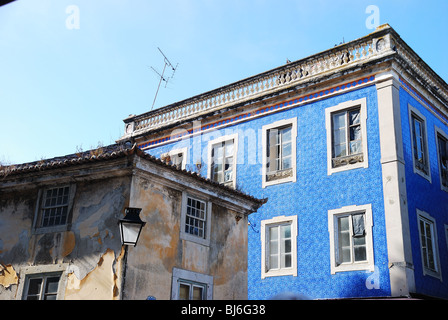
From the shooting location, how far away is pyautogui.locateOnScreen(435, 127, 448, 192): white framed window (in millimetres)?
17094

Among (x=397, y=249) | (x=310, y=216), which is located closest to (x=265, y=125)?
(x=310, y=216)

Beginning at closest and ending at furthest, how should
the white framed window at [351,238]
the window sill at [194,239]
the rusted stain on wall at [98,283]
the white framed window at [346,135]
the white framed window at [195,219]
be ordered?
the rusted stain on wall at [98,283] < the window sill at [194,239] < the white framed window at [195,219] < the white framed window at [351,238] < the white framed window at [346,135]

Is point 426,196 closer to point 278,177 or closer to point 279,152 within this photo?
point 278,177

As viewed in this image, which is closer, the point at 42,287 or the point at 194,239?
the point at 42,287

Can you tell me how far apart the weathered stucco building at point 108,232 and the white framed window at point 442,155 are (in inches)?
331

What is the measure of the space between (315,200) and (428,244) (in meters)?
3.45

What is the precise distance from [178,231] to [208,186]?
4.39 feet

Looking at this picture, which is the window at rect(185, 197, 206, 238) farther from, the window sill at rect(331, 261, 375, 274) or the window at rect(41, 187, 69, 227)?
the window sill at rect(331, 261, 375, 274)

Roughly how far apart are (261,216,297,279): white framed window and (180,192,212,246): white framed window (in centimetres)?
455

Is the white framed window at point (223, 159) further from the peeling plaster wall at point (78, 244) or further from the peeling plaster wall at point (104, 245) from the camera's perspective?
the peeling plaster wall at point (78, 244)

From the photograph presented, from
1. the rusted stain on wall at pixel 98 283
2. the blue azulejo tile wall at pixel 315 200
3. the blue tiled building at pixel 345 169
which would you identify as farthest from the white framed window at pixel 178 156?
the rusted stain on wall at pixel 98 283

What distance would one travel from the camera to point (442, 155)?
1762 cm

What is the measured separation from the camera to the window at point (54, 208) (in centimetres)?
1112

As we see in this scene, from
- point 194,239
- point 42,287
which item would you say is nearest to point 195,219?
point 194,239
